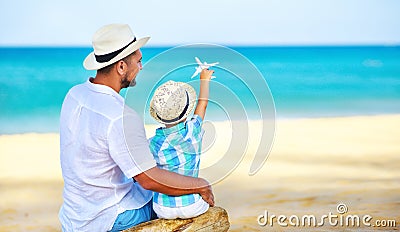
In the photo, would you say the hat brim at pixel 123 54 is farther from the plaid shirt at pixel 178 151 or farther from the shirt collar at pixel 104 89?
the plaid shirt at pixel 178 151

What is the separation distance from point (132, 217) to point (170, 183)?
307 millimetres

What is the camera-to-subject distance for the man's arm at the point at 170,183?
117 inches

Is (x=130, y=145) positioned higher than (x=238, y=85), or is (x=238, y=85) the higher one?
(x=238, y=85)

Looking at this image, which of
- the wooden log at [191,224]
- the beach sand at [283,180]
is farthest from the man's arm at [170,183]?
the beach sand at [283,180]

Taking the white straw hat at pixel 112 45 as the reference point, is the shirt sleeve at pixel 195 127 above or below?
below

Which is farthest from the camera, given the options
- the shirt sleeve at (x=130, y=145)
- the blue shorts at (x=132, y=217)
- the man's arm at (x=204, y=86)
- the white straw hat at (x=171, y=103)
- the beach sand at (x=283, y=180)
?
the beach sand at (x=283, y=180)

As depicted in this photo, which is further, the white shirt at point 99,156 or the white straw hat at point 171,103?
the white straw hat at point 171,103

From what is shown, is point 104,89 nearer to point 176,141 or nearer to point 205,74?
point 176,141

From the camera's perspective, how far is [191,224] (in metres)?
3.22

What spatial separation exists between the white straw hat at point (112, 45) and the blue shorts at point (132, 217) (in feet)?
2.26

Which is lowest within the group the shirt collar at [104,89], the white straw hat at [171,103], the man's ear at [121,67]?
the white straw hat at [171,103]

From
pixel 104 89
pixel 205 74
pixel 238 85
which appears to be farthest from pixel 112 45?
pixel 238 85

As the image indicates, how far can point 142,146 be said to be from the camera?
2.93 meters

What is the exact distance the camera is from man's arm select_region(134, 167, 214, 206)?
9.75 ft
